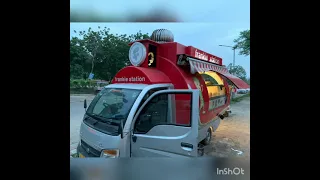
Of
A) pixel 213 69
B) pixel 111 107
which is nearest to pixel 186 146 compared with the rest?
pixel 111 107

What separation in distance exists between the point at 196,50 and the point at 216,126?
33.4 inches

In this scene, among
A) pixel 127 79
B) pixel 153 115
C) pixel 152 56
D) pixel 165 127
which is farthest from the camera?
pixel 152 56

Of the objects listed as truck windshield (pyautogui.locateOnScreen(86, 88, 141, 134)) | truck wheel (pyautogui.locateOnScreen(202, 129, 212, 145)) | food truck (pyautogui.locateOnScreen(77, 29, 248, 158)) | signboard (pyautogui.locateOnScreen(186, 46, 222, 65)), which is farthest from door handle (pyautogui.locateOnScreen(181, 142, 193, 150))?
signboard (pyautogui.locateOnScreen(186, 46, 222, 65))

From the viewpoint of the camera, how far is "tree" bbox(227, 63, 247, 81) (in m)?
1.54

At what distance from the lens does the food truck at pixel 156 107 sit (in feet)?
4.86

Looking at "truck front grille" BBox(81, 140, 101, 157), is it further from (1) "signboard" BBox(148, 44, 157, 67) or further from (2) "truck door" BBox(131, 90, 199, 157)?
(1) "signboard" BBox(148, 44, 157, 67)

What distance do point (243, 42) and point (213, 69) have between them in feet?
1.57

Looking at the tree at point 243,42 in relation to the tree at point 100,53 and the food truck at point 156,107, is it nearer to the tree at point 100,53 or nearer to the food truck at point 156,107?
the food truck at point 156,107

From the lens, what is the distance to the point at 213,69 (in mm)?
1927

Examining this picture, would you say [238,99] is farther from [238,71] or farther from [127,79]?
[127,79]
